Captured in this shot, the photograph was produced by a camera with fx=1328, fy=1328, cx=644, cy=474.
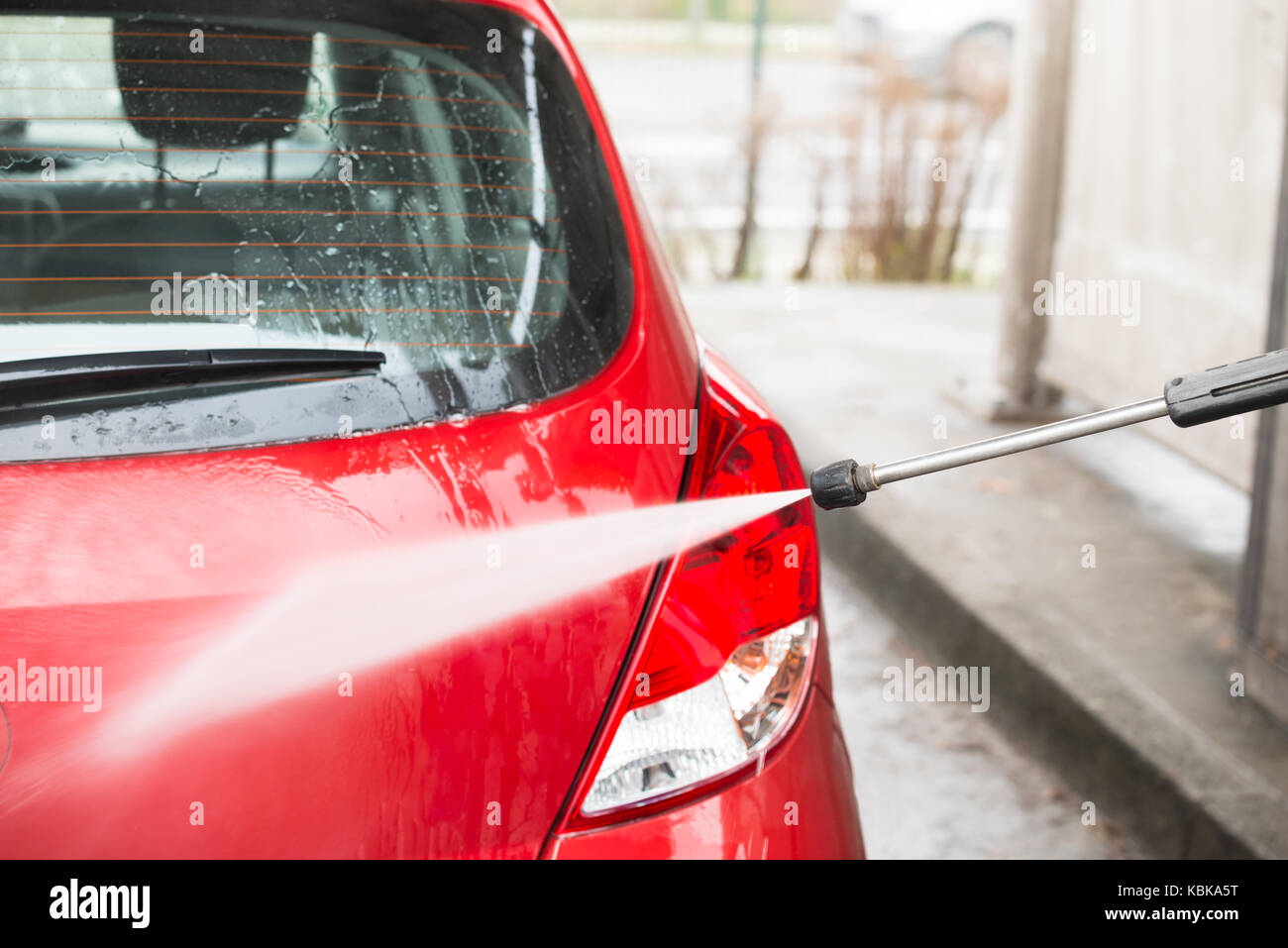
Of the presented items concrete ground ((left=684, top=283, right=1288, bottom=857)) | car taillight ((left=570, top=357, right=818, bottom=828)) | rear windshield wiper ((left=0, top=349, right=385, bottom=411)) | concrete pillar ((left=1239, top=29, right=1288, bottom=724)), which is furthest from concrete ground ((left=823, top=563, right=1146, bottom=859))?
rear windshield wiper ((left=0, top=349, right=385, bottom=411))

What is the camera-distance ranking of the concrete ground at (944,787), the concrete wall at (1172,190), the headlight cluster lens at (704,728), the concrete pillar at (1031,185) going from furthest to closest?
the concrete pillar at (1031,185), the concrete wall at (1172,190), the concrete ground at (944,787), the headlight cluster lens at (704,728)

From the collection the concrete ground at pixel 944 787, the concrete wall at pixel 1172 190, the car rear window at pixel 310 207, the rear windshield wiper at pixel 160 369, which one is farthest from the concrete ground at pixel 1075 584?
the rear windshield wiper at pixel 160 369

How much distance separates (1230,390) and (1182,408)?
5cm

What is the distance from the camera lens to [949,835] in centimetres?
316

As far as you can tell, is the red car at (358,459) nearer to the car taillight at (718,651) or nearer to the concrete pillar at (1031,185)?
the car taillight at (718,651)

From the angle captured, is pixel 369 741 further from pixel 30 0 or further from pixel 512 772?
pixel 30 0

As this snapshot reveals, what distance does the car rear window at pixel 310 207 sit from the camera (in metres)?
1.59

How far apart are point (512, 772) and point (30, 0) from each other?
1.20 metres

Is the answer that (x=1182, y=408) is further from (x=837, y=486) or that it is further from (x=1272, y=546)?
(x=1272, y=546)

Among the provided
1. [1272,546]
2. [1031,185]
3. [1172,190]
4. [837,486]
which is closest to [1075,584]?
[1272,546]

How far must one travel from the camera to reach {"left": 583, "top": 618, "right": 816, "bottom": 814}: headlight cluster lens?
1.56 meters

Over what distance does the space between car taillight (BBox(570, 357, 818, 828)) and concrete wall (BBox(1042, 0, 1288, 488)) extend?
8.96ft

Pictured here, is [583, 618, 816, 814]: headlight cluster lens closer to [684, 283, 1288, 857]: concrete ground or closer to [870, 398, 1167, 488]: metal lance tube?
[870, 398, 1167, 488]: metal lance tube
